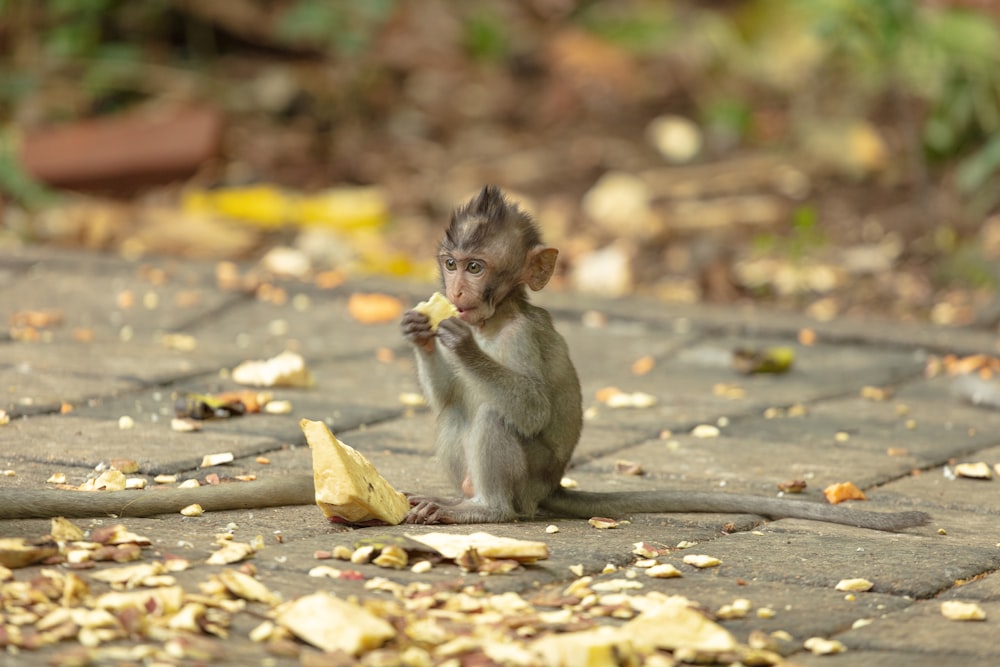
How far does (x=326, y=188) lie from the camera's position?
385 inches

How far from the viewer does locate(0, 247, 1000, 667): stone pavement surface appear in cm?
324

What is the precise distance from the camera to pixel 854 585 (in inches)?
130

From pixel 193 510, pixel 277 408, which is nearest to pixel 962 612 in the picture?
pixel 193 510

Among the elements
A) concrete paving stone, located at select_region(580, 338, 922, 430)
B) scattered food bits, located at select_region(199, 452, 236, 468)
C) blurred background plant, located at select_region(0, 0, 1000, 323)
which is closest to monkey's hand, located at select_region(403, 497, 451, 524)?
scattered food bits, located at select_region(199, 452, 236, 468)

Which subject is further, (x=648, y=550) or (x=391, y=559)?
(x=648, y=550)

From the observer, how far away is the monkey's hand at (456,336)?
3773 mm

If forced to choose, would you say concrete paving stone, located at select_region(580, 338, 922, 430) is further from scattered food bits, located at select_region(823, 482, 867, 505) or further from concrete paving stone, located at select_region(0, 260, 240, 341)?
concrete paving stone, located at select_region(0, 260, 240, 341)

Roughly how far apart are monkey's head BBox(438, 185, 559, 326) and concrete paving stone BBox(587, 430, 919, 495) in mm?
860

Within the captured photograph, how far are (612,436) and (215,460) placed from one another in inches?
53.5

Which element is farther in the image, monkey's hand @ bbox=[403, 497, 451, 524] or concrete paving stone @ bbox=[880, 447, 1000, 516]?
concrete paving stone @ bbox=[880, 447, 1000, 516]

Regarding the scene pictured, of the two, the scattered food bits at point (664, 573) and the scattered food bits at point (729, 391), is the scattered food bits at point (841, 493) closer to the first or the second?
the scattered food bits at point (664, 573)

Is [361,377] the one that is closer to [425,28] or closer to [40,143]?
[40,143]

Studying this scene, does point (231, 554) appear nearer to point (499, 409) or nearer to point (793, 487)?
point (499, 409)

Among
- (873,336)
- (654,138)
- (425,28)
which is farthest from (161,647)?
(425,28)
